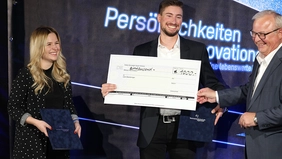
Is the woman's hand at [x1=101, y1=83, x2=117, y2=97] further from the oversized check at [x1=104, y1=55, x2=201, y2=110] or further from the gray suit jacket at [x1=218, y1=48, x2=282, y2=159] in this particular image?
the gray suit jacket at [x1=218, y1=48, x2=282, y2=159]

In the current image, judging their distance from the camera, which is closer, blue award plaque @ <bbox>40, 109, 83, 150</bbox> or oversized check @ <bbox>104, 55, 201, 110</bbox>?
blue award plaque @ <bbox>40, 109, 83, 150</bbox>

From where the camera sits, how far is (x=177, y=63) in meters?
3.51

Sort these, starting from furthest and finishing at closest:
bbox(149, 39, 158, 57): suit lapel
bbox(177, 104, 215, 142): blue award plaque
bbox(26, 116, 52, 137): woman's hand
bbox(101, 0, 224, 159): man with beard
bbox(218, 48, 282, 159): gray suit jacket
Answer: bbox(149, 39, 158, 57): suit lapel < bbox(101, 0, 224, 159): man with beard < bbox(177, 104, 215, 142): blue award plaque < bbox(26, 116, 52, 137): woman's hand < bbox(218, 48, 282, 159): gray suit jacket

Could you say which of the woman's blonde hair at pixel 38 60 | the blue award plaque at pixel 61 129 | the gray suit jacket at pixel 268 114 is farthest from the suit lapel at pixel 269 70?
the woman's blonde hair at pixel 38 60

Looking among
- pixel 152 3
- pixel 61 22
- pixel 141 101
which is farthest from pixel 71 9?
pixel 141 101

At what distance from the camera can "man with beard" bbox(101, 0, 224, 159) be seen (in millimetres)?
3615

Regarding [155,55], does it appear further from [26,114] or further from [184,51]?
[26,114]

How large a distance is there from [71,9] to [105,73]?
0.73 metres

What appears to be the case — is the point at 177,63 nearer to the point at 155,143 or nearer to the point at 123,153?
the point at 155,143

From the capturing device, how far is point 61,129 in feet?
10.9

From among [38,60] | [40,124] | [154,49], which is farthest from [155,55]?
[40,124]

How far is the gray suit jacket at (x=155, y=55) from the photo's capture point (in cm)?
362

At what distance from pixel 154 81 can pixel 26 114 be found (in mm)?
1022

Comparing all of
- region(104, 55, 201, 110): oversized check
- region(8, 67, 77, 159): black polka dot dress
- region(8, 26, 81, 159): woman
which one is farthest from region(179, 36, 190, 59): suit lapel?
region(8, 67, 77, 159): black polka dot dress
